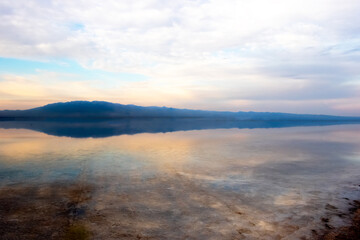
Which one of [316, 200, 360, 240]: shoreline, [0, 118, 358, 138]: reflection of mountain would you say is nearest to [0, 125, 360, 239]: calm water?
[316, 200, 360, 240]: shoreline

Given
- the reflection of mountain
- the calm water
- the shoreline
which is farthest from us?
the reflection of mountain

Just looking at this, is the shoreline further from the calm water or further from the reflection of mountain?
the reflection of mountain

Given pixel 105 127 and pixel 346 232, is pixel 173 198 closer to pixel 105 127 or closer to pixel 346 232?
pixel 346 232

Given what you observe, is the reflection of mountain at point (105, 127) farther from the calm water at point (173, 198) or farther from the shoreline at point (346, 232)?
the shoreline at point (346, 232)

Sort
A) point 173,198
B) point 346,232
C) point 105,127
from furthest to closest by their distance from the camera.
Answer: point 105,127 < point 173,198 < point 346,232

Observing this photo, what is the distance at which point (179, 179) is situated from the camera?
35.1 ft

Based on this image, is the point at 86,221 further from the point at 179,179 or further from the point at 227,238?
the point at 179,179

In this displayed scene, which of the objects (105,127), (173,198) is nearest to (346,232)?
(173,198)

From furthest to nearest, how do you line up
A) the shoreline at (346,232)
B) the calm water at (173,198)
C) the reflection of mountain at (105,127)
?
the reflection of mountain at (105,127) < the calm water at (173,198) < the shoreline at (346,232)

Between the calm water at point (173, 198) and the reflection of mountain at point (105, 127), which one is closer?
the calm water at point (173, 198)

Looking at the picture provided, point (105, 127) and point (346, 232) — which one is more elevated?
point (105, 127)

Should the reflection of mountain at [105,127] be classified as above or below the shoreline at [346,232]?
above

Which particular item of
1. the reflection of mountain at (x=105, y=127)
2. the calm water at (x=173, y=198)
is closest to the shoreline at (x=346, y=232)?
the calm water at (x=173, y=198)

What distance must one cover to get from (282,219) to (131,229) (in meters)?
3.72
